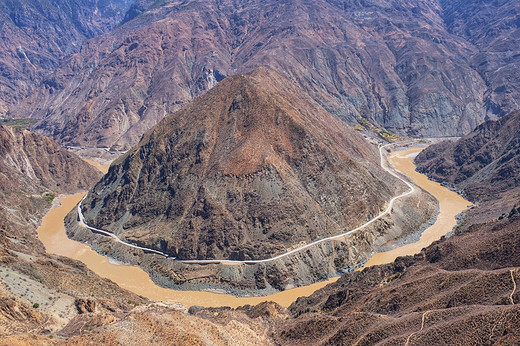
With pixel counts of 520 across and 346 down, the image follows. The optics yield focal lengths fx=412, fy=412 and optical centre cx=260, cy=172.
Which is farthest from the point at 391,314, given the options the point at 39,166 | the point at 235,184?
the point at 39,166

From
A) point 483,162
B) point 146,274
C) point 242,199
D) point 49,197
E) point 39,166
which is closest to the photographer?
point 146,274

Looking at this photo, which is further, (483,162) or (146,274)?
(483,162)

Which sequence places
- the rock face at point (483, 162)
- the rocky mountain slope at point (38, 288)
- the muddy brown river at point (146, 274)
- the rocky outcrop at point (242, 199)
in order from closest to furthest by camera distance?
the rocky mountain slope at point (38, 288) < the muddy brown river at point (146, 274) < the rocky outcrop at point (242, 199) < the rock face at point (483, 162)

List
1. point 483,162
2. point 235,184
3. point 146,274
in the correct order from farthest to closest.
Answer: point 483,162, point 235,184, point 146,274

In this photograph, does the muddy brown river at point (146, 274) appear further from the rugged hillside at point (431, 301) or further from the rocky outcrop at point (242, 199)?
the rugged hillside at point (431, 301)

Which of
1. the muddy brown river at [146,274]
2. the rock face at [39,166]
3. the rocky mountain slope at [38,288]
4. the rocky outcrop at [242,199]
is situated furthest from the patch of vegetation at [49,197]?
the rocky outcrop at [242,199]

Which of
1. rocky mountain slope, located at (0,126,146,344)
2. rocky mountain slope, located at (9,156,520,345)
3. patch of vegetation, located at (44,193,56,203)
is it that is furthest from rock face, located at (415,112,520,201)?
patch of vegetation, located at (44,193,56,203)

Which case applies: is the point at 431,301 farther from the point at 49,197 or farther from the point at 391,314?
the point at 49,197
